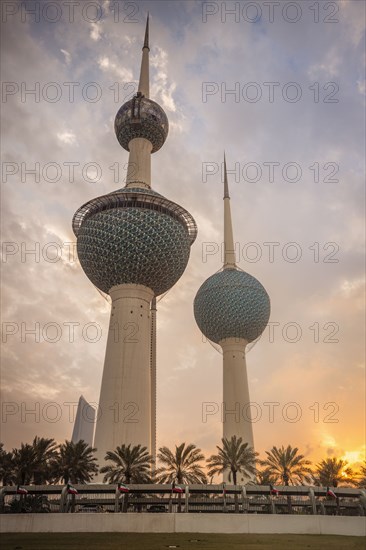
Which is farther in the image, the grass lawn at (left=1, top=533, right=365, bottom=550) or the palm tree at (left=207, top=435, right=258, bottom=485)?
the palm tree at (left=207, top=435, right=258, bottom=485)

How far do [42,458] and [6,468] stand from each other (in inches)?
147

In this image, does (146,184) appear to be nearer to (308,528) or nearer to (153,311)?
(153,311)

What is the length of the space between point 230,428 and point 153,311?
27.6 metres

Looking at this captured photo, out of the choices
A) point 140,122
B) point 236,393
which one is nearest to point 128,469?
point 236,393

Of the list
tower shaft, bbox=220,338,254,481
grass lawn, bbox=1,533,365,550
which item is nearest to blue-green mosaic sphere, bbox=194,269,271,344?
tower shaft, bbox=220,338,254,481

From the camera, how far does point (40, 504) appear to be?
1676 inches

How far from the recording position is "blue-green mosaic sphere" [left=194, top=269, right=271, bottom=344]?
94062 millimetres

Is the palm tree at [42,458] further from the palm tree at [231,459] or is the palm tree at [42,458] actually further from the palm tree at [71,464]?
the palm tree at [231,459]

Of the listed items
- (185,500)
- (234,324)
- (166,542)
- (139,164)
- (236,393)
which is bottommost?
(166,542)

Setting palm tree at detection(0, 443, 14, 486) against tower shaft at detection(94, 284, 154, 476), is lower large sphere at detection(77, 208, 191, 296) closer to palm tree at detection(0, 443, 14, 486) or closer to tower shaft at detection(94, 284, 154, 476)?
tower shaft at detection(94, 284, 154, 476)

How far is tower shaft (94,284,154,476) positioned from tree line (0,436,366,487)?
438 inches

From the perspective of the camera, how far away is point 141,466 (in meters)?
52.7

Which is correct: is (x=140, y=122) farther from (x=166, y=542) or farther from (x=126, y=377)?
(x=166, y=542)

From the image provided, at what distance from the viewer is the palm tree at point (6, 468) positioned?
50.9 meters
